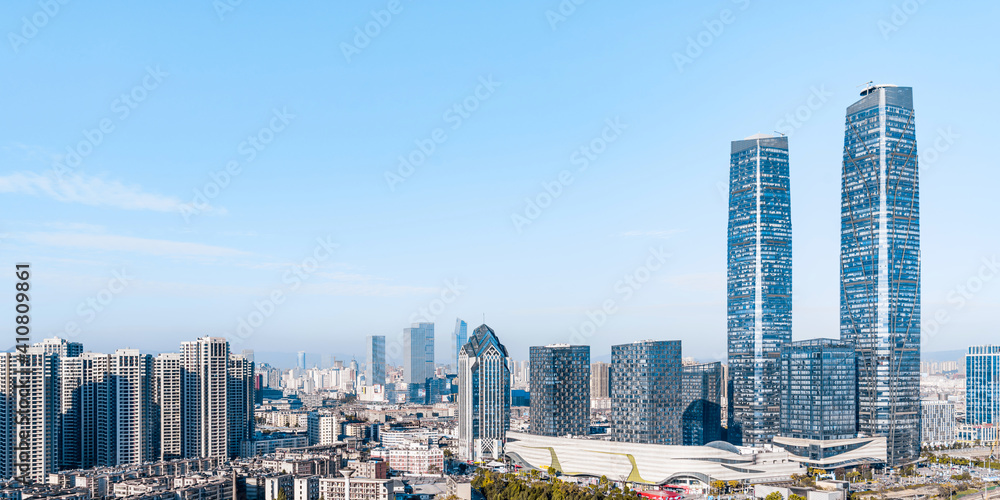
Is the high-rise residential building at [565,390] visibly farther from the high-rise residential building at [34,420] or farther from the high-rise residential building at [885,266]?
the high-rise residential building at [34,420]

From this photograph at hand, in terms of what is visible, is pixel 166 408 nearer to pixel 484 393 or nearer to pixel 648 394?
pixel 484 393

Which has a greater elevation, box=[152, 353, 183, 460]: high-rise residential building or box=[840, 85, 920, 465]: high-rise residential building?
box=[840, 85, 920, 465]: high-rise residential building

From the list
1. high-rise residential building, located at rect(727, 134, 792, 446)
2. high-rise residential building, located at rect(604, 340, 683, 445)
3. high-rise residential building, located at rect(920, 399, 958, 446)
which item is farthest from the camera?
high-rise residential building, located at rect(920, 399, 958, 446)

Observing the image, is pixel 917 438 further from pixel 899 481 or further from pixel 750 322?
pixel 750 322

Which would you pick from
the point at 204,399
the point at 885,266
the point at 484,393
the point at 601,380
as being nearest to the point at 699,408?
the point at 484,393

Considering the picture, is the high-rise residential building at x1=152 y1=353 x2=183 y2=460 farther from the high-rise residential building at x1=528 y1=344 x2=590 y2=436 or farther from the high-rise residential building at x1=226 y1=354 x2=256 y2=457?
the high-rise residential building at x1=528 y1=344 x2=590 y2=436

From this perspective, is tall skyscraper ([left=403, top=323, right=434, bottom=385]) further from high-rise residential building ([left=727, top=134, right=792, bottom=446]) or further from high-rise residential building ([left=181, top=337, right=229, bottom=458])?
high-rise residential building ([left=181, top=337, right=229, bottom=458])

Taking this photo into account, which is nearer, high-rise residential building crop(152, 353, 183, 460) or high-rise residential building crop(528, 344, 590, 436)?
high-rise residential building crop(152, 353, 183, 460)

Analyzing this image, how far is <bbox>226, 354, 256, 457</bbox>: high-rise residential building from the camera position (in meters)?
36.7

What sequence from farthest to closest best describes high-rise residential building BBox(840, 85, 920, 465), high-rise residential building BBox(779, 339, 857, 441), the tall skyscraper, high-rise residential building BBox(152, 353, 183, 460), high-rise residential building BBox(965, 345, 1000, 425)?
the tall skyscraper < high-rise residential building BBox(965, 345, 1000, 425) < high-rise residential building BBox(840, 85, 920, 465) < high-rise residential building BBox(152, 353, 183, 460) < high-rise residential building BBox(779, 339, 857, 441)

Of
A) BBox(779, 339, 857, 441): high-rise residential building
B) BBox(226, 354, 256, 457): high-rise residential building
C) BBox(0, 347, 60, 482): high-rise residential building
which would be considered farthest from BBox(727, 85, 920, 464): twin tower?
BBox(0, 347, 60, 482): high-rise residential building

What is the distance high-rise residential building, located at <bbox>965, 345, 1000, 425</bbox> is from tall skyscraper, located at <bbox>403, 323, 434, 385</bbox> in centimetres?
5509

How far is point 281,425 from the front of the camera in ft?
189

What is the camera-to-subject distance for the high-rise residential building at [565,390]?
40.3 metres
